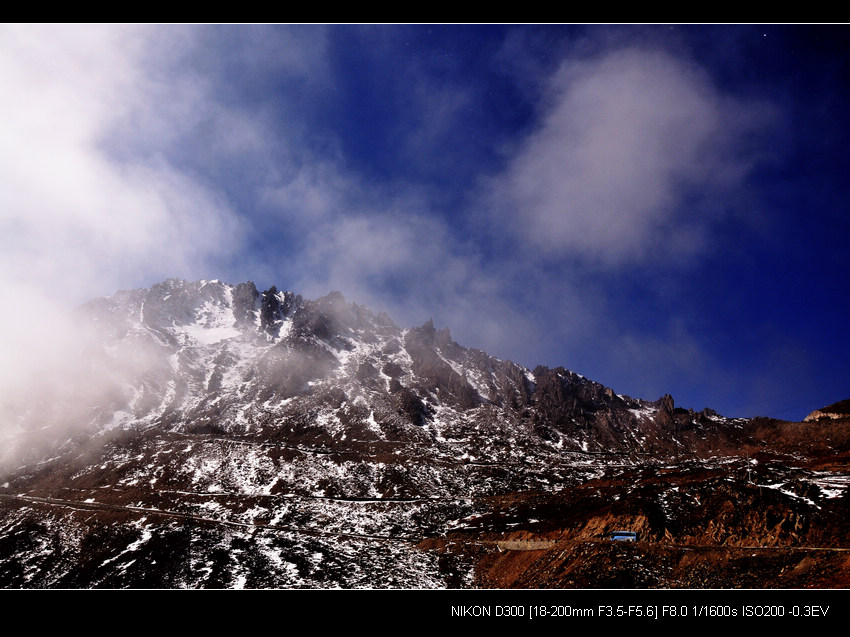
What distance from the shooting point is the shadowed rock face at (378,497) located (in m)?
38.0

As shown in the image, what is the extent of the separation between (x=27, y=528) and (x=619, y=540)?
110661 mm

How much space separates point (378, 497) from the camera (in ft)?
324

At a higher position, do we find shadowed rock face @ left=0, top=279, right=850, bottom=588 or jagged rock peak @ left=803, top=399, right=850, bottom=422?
jagged rock peak @ left=803, top=399, right=850, bottom=422

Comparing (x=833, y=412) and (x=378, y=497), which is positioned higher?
(x=833, y=412)

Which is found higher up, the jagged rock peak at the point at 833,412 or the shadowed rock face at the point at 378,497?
the jagged rock peak at the point at 833,412

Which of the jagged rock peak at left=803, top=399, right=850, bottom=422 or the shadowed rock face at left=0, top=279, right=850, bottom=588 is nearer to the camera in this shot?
the shadowed rock face at left=0, top=279, right=850, bottom=588

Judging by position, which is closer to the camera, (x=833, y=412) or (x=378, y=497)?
(x=378, y=497)

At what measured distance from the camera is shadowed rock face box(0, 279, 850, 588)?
38000 mm
